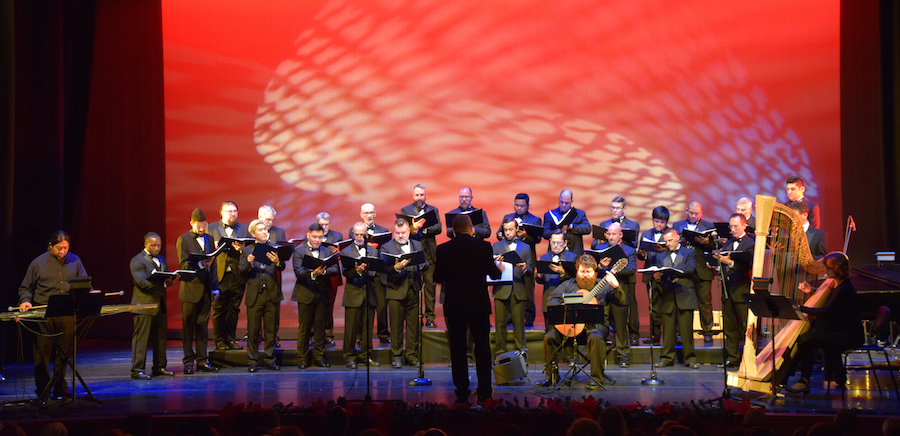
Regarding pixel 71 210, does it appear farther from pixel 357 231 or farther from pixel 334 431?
pixel 334 431

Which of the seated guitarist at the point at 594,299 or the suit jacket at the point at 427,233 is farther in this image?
the suit jacket at the point at 427,233

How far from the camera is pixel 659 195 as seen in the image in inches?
355

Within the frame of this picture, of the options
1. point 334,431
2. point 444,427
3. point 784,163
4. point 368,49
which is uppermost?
point 368,49

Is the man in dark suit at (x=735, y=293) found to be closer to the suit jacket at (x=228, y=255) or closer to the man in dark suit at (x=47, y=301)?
the suit jacket at (x=228, y=255)

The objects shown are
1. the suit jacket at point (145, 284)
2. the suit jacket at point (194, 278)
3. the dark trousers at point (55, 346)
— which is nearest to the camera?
the dark trousers at point (55, 346)

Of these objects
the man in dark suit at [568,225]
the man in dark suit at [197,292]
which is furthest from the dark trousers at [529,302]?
the man in dark suit at [197,292]

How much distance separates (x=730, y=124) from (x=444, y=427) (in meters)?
6.09

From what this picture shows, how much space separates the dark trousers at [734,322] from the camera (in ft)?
22.7

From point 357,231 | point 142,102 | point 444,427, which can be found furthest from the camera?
point 142,102

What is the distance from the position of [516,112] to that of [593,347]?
12.7 ft

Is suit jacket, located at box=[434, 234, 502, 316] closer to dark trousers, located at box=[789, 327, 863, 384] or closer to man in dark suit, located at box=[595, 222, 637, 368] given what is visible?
man in dark suit, located at box=[595, 222, 637, 368]

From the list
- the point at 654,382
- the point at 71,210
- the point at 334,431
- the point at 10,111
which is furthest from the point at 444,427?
the point at 71,210

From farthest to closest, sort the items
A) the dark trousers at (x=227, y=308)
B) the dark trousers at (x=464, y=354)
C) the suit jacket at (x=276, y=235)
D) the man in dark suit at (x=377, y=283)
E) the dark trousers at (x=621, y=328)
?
the man in dark suit at (x=377, y=283), the suit jacket at (x=276, y=235), the dark trousers at (x=227, y=308), the dark trousers at (x=621, y=328), the dark trousers at (x=464, y=354)

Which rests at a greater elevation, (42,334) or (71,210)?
(71,210)
